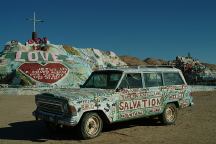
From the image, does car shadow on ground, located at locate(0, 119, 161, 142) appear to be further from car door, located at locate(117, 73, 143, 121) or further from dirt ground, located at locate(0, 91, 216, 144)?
car door, located at locate(117, 73, 143, 121)

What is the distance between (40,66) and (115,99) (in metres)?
22.7

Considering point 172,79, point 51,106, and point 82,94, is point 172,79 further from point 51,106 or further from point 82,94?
point 51,106

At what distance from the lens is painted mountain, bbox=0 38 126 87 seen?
3136 cm

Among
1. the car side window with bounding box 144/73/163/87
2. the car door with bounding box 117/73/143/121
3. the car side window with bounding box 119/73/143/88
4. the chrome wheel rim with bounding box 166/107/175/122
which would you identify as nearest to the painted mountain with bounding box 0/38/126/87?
the chrome wheel rim with bounding box 166/107/175/122

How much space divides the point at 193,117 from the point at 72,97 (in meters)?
6.66

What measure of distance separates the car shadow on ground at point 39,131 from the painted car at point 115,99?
0.39m

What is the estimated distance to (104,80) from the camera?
36.0 ft

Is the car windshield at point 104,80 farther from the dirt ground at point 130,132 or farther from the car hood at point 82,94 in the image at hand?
the dirt ground at point 130,132

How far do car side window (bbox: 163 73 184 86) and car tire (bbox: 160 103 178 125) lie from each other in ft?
2.50

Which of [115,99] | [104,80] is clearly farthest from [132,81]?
[115,99]

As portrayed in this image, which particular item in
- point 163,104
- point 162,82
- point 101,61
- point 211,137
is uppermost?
point 101,61

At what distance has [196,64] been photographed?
58.4 metres

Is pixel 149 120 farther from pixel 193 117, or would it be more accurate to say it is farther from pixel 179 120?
pixel 193 117

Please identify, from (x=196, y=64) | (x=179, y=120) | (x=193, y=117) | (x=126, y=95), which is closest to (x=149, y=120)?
(x=179, y=120)
